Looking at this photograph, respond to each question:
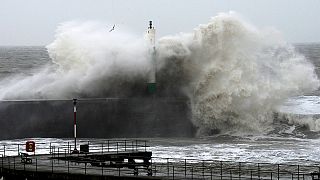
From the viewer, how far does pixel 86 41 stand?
197 ft

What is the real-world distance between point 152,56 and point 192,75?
319 centimetres

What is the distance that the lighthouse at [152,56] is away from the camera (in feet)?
181

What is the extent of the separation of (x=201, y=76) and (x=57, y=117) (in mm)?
11383

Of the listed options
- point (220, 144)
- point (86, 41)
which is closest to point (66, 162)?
point (220, 144)

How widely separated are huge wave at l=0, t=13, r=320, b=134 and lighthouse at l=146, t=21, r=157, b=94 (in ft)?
1.06

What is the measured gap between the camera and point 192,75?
185 ft

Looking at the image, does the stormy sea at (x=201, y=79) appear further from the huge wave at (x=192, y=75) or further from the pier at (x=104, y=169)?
the pier at (x=104, y=169)

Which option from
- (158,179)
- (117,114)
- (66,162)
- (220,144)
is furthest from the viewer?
(117,114)

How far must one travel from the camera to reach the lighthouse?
55250 millimetres

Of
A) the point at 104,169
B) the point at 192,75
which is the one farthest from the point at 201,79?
the point at 104,169

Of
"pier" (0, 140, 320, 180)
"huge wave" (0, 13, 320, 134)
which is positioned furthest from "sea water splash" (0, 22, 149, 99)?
"pier" (0, 140, 320, 180)

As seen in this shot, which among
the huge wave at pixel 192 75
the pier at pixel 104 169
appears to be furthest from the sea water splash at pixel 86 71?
the pier at pixel 104 169

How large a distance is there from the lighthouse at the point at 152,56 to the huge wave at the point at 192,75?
324 millimetres

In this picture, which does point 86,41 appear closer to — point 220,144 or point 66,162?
point 220,144
